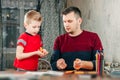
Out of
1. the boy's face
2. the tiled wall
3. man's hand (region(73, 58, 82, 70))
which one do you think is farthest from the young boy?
the tiled wall

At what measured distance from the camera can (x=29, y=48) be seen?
2.67 m

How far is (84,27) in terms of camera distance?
5.37 metres

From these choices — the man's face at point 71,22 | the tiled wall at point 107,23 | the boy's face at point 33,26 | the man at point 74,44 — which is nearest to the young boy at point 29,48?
the boy's face at point 33,26

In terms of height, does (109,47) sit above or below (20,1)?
below

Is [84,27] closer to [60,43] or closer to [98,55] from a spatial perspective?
[60,43]

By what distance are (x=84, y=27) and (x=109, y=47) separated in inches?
52.1

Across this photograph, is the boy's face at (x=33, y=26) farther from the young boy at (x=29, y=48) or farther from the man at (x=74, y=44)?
the man at (x=74, y=44)

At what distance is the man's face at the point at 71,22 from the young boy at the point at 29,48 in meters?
0.26

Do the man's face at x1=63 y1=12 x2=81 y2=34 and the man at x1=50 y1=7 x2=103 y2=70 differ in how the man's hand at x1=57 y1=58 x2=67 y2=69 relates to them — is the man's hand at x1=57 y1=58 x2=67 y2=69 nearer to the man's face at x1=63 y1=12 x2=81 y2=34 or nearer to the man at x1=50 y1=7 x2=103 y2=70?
the man at x1=50 y1=7 x2=103 y2=70

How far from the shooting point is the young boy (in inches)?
101

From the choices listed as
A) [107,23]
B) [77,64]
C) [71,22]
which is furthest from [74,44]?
[107,23]

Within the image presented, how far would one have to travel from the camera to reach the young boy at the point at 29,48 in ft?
8.40

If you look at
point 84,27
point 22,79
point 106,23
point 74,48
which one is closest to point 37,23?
point 74,48

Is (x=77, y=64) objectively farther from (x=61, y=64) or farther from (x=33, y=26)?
(x=33, y=26)
